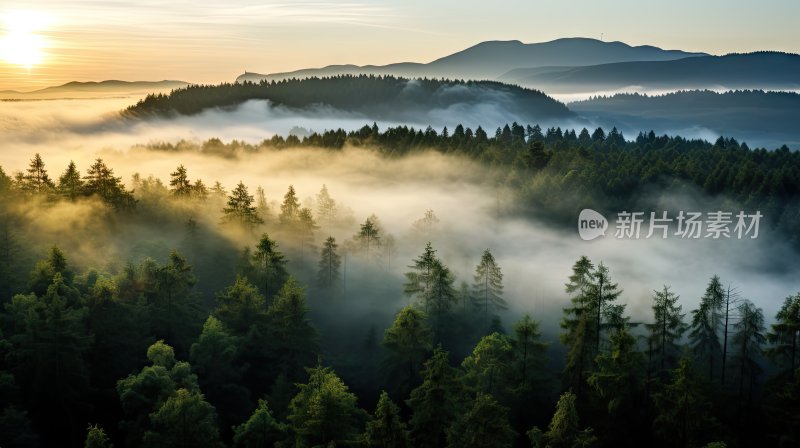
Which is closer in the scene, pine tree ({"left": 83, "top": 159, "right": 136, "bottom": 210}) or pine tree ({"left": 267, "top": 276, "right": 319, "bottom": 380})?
pine tree ({"left": 267, "top": 276, "right": 319, "bottom": 380})

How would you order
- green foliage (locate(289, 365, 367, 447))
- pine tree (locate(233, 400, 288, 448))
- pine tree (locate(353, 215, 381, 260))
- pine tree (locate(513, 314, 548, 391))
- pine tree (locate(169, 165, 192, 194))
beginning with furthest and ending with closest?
Answer: pine tree (locate(169, 165, 192, 194)) < pine tree (locate(353, 215, 381, 260)) < pine tree (locate(513, 314, 548, 391)) < pine tree (locate(233, 400, 288, 448)) < green foliage (locate(289, 365, 367, 447))

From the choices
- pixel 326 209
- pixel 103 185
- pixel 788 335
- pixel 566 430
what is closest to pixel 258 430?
pixel 566 430

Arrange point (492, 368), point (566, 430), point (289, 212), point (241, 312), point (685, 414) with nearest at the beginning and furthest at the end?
point (566, 430), point (685, 414), point (492, 368), point (241, 312), point (289, 212)

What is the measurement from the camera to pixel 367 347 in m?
75.2

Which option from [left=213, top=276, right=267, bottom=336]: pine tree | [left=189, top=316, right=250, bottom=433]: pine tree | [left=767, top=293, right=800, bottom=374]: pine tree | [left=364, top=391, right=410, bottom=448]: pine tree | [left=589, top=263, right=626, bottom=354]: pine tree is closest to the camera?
[left=364, top=391, right=410, bottom=448]: pine tree

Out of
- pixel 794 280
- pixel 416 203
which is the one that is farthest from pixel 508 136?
pixel 794 280

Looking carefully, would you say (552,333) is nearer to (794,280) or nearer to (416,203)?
(794,280)

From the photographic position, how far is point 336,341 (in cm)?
7912

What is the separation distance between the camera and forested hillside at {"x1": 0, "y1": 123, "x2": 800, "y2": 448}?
139ft

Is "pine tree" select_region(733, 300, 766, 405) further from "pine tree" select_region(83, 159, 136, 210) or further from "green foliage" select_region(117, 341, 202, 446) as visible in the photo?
"pine tree" select_region(83, 159, 136, 210)

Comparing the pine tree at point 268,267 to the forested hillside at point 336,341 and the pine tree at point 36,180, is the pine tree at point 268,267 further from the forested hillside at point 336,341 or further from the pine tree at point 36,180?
the pine tree at point 36,180

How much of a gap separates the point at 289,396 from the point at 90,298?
18408mm

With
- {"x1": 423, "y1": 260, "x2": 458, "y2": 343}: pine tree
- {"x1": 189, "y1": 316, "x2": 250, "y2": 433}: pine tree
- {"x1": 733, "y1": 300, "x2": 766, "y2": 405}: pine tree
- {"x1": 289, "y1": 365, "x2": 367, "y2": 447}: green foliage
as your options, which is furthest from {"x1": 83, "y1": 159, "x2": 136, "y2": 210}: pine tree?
{"x1": 733, "y1": 300, "x2": 766, "y2": 405}: pine tree

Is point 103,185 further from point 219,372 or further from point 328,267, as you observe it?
point 219,372
